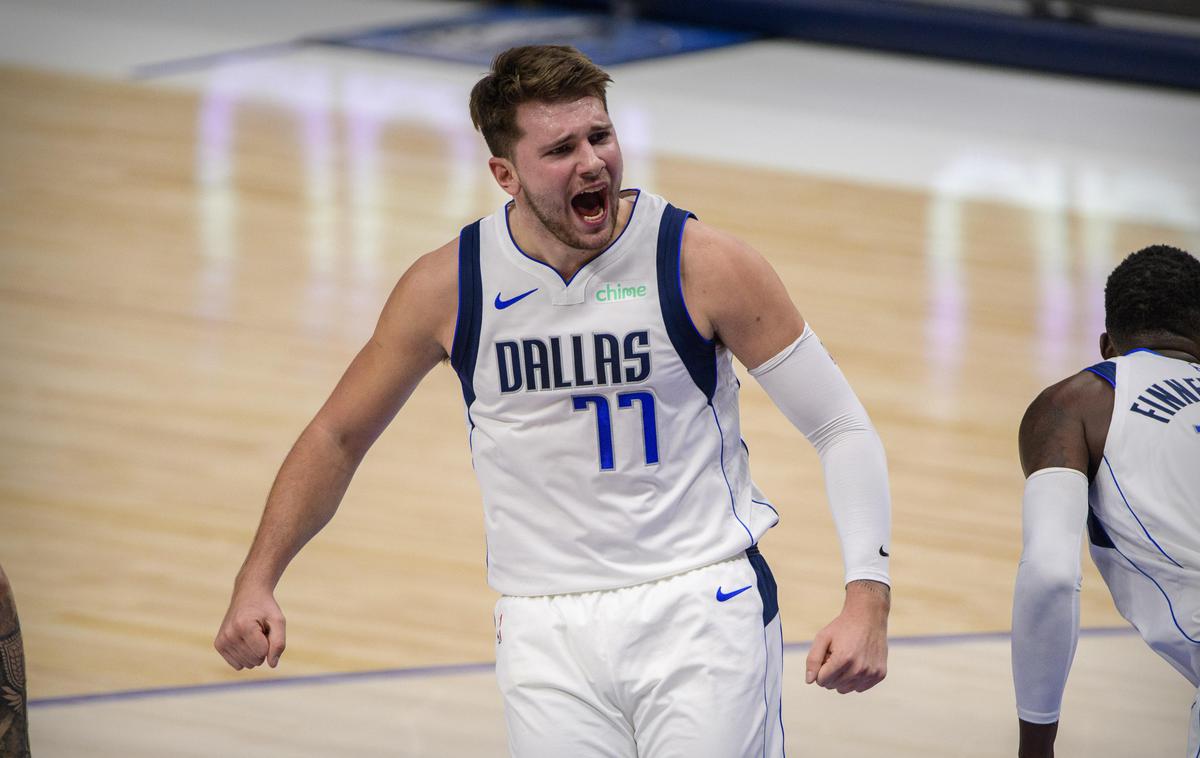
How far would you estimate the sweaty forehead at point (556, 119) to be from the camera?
9.07 ft

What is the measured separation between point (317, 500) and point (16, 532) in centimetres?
279

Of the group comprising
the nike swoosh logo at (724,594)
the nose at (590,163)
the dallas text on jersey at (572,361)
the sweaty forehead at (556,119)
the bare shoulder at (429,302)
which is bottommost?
the nike swoosh logo at (724,594)

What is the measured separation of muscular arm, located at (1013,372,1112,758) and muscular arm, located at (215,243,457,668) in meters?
1.08

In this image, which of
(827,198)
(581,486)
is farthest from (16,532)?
(827,198)

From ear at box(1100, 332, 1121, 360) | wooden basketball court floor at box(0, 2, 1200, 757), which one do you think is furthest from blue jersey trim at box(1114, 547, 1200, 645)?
wooden basketball court floor at box(0, 2, 1200, 757)

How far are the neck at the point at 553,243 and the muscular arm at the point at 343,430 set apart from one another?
13cm

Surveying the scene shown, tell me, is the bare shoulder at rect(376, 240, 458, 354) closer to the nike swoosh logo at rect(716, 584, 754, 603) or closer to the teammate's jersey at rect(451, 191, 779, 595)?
the teammate's jersey at rect(451, 191, 779, 595)

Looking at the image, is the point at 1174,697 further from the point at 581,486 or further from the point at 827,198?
the point at 827,198

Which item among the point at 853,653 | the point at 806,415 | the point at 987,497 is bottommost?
the point at 987,497

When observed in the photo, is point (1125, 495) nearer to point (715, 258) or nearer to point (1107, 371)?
point (1107, 371)

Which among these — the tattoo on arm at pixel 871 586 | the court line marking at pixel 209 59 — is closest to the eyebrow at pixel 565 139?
the tattoo on arm at pixel 871 586

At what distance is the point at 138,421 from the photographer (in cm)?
632

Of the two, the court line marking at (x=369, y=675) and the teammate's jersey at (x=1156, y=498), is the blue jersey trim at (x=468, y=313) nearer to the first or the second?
the teammate's jersey at (x=1156, y=498)

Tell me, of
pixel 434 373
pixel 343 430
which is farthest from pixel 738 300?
pixel 434 373
